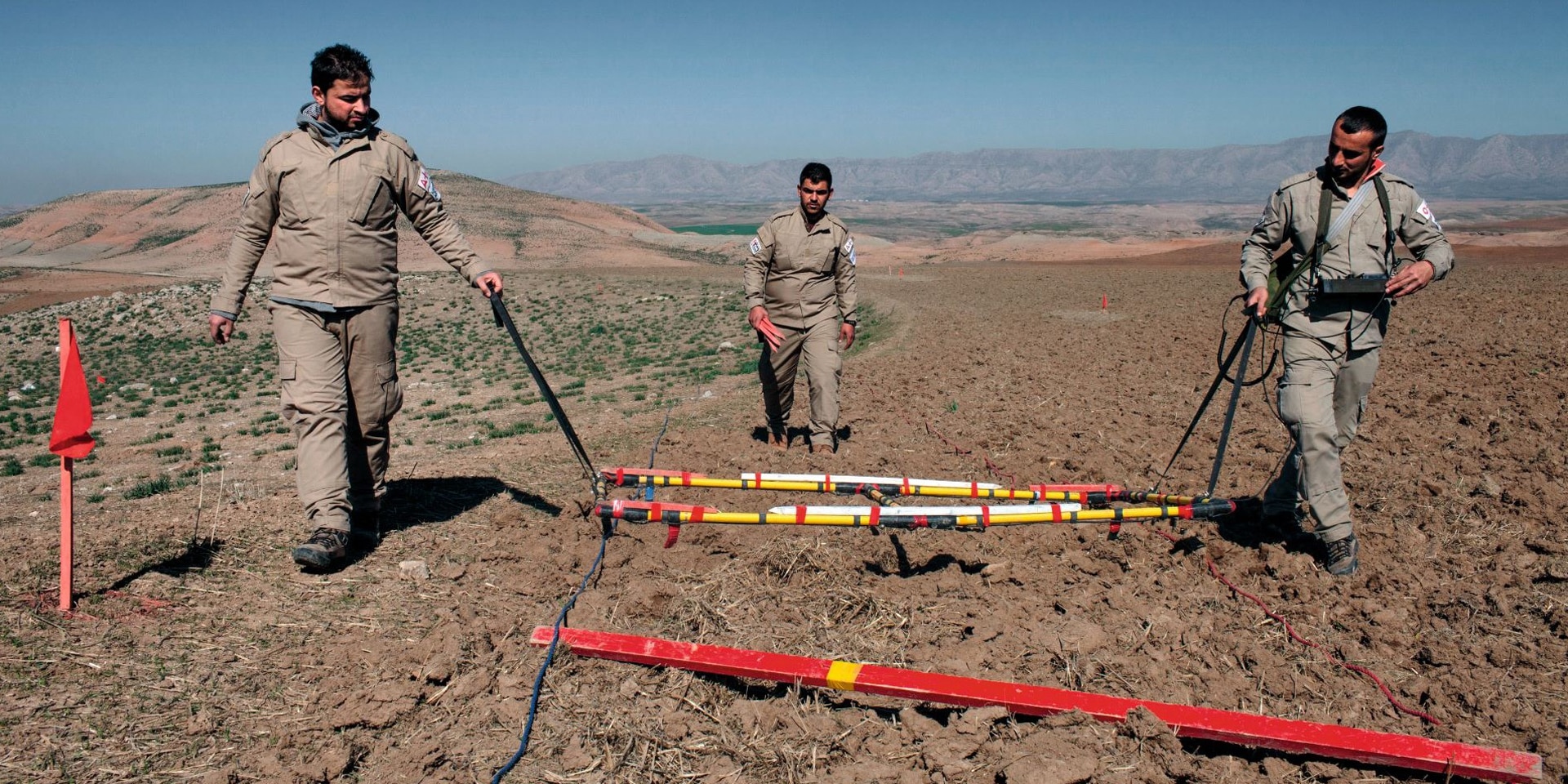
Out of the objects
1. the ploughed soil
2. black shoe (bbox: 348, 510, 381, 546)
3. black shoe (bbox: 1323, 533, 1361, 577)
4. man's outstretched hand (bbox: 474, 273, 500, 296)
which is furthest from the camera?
black shoe (bbox: 348, 510, 381, 546)

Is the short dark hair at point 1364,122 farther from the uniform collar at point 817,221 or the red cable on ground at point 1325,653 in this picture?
the uniform collar at point 817,221

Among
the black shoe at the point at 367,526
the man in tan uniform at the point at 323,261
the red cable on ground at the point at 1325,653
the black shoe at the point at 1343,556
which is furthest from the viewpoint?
the black shoe at the point at 367,526

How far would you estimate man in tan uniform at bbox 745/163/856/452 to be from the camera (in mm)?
7363

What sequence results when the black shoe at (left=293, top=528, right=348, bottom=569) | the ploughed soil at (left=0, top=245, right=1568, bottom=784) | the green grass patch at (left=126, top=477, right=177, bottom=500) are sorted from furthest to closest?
the green grass patch at (left=126, top=477, right=177, bottom=500), the black shoe at (left=293, top=528, right=348, bottom=569), the ploughed soil at (left=0, top=245, right=1568, bottom=784)

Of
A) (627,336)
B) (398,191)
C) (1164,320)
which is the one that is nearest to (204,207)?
(627,336)

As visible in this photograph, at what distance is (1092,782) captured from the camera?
3057 mm

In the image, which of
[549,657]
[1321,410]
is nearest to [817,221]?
[1321,410]

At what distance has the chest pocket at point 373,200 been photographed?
479cm

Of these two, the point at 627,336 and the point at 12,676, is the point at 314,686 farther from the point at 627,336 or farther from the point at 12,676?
the point at 627,336

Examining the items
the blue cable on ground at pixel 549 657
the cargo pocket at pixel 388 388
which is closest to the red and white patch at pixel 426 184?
the cargo pocket at pixel 388 388

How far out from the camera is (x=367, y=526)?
5320 millimetres

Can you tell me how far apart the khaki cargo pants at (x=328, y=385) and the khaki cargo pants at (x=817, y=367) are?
3199mm

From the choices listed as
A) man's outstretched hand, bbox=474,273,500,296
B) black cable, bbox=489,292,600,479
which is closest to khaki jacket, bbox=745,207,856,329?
black cable, bbox=489,292,600,479

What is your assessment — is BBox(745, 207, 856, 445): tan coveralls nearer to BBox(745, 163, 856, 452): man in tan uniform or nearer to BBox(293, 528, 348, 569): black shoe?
BBox(745, 163, 856, 452): man in tan uniform
